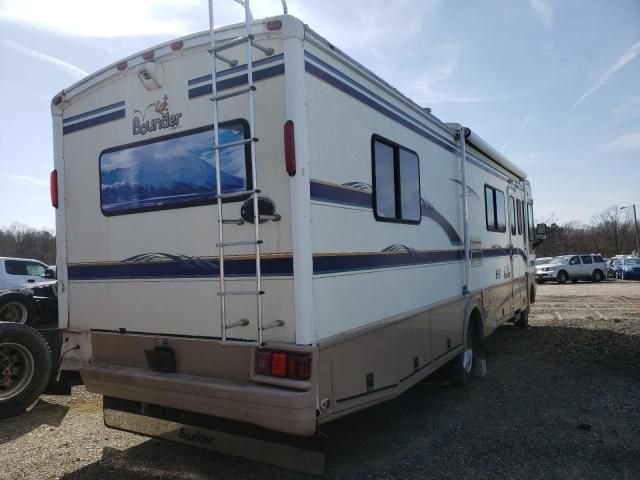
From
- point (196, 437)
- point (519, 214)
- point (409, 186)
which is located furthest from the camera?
point (519, 214)

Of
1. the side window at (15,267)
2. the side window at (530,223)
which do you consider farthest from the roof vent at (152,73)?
the side window at (15,267)

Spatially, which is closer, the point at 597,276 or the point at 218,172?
the point at 218,172

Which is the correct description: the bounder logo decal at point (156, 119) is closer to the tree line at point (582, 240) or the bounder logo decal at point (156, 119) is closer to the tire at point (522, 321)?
the tire at point (522, 321)

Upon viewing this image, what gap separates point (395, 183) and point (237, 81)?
164 cm

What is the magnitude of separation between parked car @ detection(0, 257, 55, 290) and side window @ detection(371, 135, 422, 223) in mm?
11047

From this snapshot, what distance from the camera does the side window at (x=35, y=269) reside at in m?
13.2

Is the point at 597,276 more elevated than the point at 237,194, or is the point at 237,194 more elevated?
the point at 237,194

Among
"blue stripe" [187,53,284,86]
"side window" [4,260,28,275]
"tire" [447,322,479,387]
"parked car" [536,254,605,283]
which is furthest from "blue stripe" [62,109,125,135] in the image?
"parked car" [536,254,605,283]

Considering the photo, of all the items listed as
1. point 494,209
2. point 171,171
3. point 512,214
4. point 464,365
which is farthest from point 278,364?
point 512,214

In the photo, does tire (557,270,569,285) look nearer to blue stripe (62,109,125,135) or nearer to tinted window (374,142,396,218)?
tinted window (374,142,396,218)

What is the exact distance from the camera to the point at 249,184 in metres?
3.28

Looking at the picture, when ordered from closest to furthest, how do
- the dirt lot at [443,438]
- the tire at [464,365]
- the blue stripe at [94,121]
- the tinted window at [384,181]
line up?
1. the dirt lot at [443,438]
2. the blue stripe at [94,121]
3. the tinted window at [384,181]
4. the tire at [464,365]

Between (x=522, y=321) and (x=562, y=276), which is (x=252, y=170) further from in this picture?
(x=562, y=276)

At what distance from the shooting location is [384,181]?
4.16 meters
